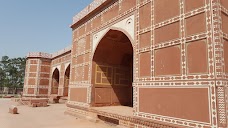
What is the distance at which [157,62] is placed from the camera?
6.26 meters

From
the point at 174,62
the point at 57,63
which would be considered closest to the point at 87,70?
the point at 174,62

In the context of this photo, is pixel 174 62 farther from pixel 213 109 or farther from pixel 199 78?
pixel 213 109

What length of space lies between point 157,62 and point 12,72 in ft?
165

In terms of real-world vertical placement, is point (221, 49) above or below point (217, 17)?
below

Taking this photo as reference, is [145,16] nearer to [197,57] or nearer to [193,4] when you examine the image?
[193,4]

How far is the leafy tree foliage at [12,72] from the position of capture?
46569mm

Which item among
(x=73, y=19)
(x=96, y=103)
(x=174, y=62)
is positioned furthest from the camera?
(x=73, y=19)

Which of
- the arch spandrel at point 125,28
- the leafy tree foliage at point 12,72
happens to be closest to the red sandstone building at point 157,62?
the arch spandrel at point 125,28

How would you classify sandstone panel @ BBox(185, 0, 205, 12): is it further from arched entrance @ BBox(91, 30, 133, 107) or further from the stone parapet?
the stone parapet

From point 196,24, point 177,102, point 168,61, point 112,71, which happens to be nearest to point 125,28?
point 168,61

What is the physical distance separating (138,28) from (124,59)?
181 inches

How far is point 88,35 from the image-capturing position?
37.5 ft

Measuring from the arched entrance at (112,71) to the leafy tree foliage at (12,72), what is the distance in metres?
43.1

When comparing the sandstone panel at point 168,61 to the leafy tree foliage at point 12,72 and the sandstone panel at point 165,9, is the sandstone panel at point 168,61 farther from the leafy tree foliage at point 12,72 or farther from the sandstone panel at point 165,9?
the leafy tree foliage at point 12,72
